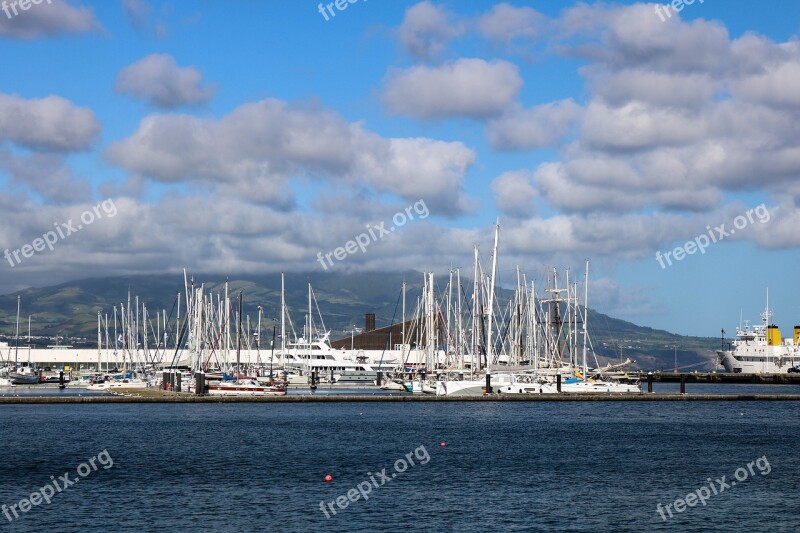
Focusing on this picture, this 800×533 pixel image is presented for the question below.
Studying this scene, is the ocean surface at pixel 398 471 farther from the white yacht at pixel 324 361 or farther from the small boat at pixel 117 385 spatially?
the white yacht at pixel 324 361

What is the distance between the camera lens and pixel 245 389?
115062 millimetres

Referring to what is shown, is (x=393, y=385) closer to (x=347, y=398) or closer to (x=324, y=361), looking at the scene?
(x=347, y=398)

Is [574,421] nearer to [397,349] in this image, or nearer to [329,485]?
[329,485]

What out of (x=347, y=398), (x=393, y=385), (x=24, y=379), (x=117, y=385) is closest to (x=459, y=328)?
(x=393, y=385)

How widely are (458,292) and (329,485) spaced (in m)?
90.0

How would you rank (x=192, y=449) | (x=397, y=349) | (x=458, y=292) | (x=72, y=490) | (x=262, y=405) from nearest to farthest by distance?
1. (x=72, y=490)
2. (x=192, y=449)
3. (x=262, y=405)
4. (x=458, y=292)
5. (x=397, y=349)

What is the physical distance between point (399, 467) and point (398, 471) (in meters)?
1.69

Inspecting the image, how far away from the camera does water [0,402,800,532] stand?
43719 millimetres

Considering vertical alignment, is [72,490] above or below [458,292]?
below

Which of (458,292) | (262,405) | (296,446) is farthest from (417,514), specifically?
(458,292)

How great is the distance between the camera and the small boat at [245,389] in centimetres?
11469

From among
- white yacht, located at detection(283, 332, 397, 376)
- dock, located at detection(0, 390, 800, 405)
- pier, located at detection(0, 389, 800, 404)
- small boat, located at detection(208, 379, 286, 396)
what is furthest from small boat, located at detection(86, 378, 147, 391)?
white yacht, located at detection(283, 332, 397, 376)

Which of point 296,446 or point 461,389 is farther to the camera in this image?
point 461,389

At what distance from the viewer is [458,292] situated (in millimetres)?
141500
